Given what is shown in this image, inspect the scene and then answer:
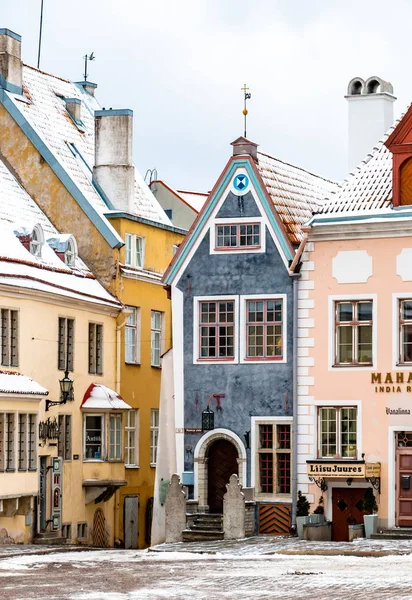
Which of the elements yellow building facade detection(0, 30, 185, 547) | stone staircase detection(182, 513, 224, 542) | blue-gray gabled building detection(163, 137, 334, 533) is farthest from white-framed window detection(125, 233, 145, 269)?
stone staircase detection(182, 513, 224, 542)

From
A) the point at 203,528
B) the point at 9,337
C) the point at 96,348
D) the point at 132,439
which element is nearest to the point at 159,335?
the point at 132,439

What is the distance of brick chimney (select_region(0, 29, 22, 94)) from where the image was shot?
174 feet

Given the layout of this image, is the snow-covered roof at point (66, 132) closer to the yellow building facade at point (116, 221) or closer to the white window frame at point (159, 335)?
the yellow building facade at point (116, 221)

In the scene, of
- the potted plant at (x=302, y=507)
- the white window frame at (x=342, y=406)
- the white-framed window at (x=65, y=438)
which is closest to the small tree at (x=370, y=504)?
the white window frame at (x=342, y=406)

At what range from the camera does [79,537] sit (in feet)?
164

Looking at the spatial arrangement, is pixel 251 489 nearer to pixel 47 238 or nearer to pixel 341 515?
pixel 341 515

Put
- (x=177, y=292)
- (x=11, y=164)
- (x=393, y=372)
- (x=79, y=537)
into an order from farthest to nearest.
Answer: (x=11, y=164) → (x=79, y=537) → (x=177, y=292) → (x=393, y=372)

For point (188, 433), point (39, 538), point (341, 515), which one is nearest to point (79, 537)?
point (39, 538)

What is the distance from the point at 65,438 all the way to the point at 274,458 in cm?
771

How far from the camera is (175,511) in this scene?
44.0 m

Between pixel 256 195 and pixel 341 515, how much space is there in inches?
361

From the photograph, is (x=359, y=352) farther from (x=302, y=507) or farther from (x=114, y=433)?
(x=114, y=433)

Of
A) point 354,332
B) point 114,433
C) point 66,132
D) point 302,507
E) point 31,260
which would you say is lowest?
point 302,507

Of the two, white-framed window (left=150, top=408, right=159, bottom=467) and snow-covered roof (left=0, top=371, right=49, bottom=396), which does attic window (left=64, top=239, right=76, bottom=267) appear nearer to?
snow-covered roof (left=0, top=371, right=49, bottom=396)
